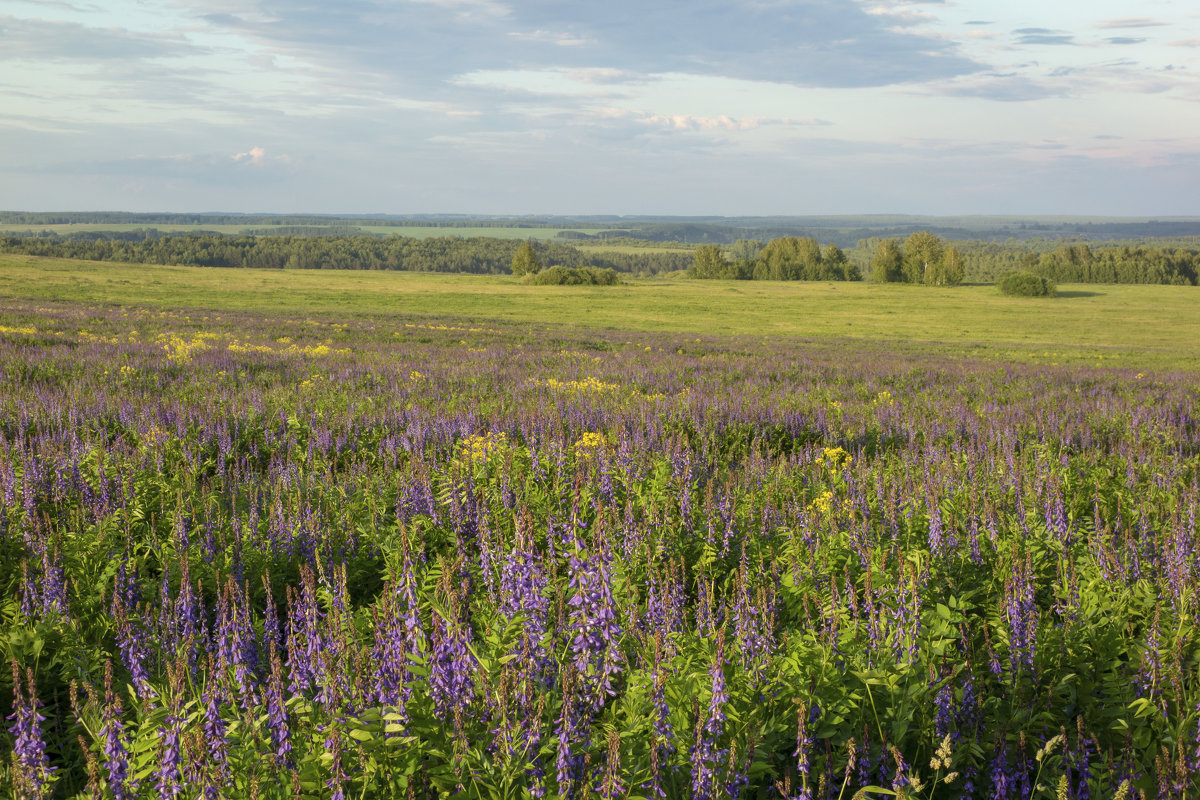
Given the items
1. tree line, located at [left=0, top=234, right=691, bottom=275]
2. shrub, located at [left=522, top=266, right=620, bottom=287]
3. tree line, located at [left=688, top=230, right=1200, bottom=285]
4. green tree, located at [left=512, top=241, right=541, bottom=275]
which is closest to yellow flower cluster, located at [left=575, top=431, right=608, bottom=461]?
shrub, located at [left=522, top=266, right=620, bottom=287]

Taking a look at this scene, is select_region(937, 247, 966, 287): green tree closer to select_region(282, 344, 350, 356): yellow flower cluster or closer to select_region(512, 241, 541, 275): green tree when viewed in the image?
select_region(512, 241, 541, 275): green tree

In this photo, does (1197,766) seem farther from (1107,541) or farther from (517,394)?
(517,394)

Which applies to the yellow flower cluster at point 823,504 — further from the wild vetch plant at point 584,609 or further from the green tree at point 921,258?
the green tree at point 921,258

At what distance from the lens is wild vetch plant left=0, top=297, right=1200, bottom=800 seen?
2.63m

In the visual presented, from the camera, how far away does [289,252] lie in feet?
490

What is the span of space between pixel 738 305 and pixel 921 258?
2113 inches

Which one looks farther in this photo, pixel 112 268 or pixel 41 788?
pixel 112 268

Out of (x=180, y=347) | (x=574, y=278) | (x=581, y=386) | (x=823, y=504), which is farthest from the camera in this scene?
(x=574, y=278)

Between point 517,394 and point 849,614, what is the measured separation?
9587 millimetres

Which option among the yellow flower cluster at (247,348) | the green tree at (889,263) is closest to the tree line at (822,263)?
the green tree at (889,263)

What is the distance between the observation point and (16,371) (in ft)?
45.8

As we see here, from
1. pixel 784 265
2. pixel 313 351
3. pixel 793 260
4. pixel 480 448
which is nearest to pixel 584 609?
pixel 480 448

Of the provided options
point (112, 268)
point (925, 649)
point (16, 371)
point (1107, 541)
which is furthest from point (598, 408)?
point (112, 268)

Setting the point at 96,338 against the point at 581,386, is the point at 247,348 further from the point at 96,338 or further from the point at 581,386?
the point at 581,386
